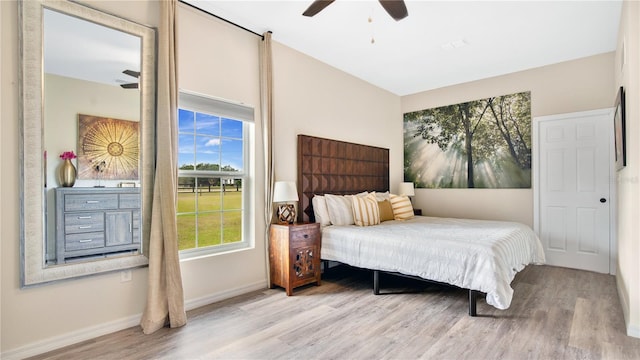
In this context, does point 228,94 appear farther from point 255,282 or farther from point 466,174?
point 466,174

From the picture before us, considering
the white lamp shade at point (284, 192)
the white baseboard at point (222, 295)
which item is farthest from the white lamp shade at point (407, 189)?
the white baseboard at point (222, 295)

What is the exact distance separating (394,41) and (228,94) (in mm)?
2049

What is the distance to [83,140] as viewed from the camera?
2457mm

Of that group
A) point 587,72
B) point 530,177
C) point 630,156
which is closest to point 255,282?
point 630,156

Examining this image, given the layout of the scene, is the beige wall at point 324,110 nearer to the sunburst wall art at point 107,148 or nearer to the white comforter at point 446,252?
the white comforter at point 446,252

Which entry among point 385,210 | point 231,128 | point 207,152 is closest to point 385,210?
point 385,210

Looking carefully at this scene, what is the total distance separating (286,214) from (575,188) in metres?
3.94

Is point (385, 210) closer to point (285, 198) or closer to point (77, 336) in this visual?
point (285, 198)

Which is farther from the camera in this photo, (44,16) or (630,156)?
(630,156)

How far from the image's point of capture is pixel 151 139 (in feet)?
9.07

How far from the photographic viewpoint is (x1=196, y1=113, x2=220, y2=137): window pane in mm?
3365

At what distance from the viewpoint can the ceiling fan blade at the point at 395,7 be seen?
8.29ft

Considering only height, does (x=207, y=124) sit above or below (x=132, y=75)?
below

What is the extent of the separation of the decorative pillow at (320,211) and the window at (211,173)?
850 mm
